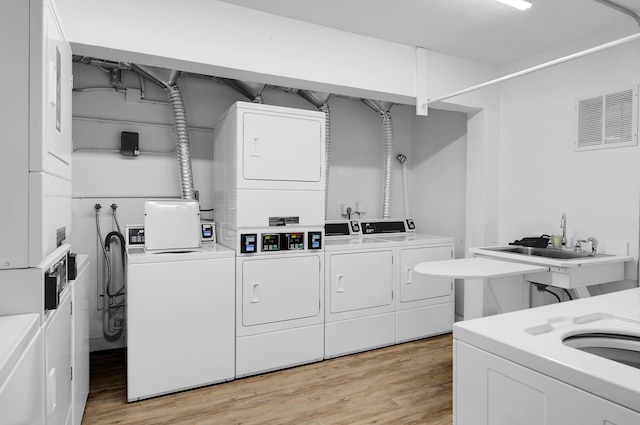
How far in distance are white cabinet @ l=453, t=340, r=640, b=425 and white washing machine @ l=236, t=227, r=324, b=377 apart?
201 centimetres

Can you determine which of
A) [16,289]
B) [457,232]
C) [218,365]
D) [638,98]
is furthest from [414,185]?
[16,289]

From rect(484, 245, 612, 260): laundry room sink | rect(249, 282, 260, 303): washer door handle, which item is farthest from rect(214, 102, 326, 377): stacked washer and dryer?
rect(484, 245, 612, 260): laundry room sink

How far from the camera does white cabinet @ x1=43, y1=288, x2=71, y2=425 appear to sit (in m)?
1.34

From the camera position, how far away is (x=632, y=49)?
2.87 meters

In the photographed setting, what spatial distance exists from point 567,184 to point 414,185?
1.83 m

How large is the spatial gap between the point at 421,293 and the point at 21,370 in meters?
3.25

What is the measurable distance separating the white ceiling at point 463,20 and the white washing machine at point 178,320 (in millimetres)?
1856

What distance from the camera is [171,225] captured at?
2791 millimetres

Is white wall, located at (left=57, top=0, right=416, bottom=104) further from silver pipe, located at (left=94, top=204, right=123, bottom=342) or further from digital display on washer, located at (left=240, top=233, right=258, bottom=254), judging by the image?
silver pipe, located at (left=94, top=204, right=123, bottom=342)

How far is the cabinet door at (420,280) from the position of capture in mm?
3645

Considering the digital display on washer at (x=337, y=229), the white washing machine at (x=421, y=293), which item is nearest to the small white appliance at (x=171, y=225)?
the digital display on washer at (x=337, y=229)

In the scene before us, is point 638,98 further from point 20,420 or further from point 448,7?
point 20,420

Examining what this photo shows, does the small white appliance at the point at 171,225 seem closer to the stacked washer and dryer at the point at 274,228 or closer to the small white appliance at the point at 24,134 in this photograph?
the stacked washer and dryer at the point at 274,228

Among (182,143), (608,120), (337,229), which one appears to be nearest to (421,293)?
(337,229)
